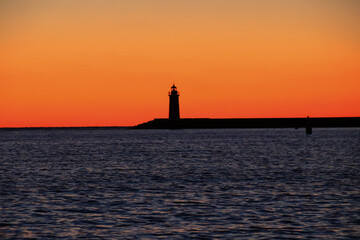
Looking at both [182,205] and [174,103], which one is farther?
[174,103]

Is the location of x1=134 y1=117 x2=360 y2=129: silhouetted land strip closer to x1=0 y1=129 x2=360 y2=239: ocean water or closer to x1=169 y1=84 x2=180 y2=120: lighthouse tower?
x1=169 y1=84 x2=180 y2=120: lighthouse tower

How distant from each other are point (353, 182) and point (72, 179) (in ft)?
47.4

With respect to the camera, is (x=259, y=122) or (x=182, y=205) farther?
(x=259, y=122)

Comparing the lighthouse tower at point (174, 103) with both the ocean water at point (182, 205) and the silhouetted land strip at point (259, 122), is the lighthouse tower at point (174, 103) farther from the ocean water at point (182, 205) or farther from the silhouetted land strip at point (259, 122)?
the ocean water at point (182, 205)

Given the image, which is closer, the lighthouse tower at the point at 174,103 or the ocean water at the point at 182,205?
the ocean water at the point at 182,205

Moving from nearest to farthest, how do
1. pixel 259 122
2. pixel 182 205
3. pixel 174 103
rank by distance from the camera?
1. pixel 182 205
2. pixel 174 103
3. pixel 259 122

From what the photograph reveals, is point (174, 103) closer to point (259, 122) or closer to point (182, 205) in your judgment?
point (259, 122)

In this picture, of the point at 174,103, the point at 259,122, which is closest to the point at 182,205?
the point at 174,103

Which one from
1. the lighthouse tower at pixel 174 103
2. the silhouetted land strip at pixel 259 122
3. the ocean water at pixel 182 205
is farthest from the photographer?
the silhouetted land strip at pixel 259 122

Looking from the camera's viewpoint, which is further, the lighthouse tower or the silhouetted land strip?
the silhouetted land strip

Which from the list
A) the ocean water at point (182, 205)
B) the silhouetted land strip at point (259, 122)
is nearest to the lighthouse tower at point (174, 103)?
the silhouetted land strip at point (259, 122)

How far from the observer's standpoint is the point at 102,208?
19922mm

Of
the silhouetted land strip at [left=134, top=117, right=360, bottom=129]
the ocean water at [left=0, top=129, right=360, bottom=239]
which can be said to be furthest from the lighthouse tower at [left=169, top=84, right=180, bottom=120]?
the ocean water at [left=0, top=129, right=360, bottom=239]

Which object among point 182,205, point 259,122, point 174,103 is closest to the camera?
point 182,205
